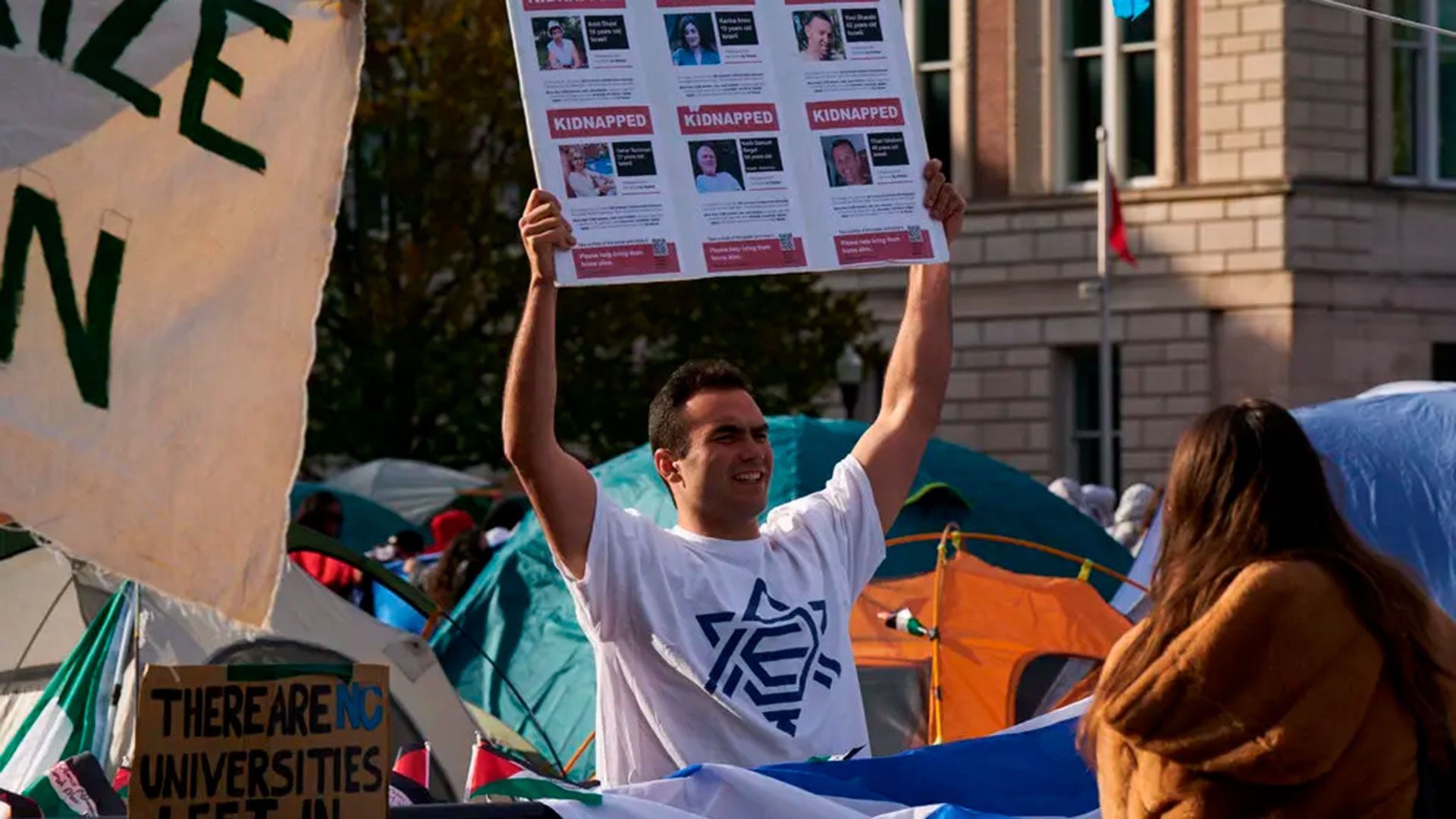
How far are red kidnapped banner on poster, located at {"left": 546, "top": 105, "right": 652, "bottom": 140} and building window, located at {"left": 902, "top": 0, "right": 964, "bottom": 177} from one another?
99.3ft

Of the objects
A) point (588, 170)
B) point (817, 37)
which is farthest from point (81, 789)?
point (817, 37)

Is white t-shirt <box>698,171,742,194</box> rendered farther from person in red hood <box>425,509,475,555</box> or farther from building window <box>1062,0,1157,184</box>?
building window <box>1062,0,1157,184</box>

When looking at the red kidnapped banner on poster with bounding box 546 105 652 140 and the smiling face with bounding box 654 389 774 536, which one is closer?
the red kidnapped banner on poster with bounding box 546 105 652 140

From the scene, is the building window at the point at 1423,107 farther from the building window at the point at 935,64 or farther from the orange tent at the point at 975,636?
the orange tent at the point at 975,636

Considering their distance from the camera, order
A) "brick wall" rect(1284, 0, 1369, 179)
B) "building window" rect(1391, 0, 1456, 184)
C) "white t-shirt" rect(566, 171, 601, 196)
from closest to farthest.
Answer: "white t-shirt" rect(566, 171, 601, 196) < "brick wall" rect(1284, 0, 1369, 179) < "building window" rect(1391, 0, 1456, 184)

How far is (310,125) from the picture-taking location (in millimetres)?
3650

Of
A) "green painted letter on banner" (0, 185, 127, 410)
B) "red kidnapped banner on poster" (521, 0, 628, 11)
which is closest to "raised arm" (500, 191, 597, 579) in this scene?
"red kidnapped banner on poster" (521, 0, 628, 11)

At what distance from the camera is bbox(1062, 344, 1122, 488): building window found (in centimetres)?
3403

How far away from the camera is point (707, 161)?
470cm

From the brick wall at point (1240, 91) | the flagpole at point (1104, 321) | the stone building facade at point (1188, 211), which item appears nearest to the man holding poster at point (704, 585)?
the flagpole at point (1104, 321)

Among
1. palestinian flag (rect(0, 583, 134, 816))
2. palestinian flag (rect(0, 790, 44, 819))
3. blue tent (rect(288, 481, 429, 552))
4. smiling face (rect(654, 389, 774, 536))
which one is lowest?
blue tent (rect(288, 481, 429, 552))

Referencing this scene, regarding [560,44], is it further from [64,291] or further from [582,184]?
[64,291]

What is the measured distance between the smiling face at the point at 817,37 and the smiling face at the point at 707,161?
1.11 feet

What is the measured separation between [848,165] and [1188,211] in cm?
2898
